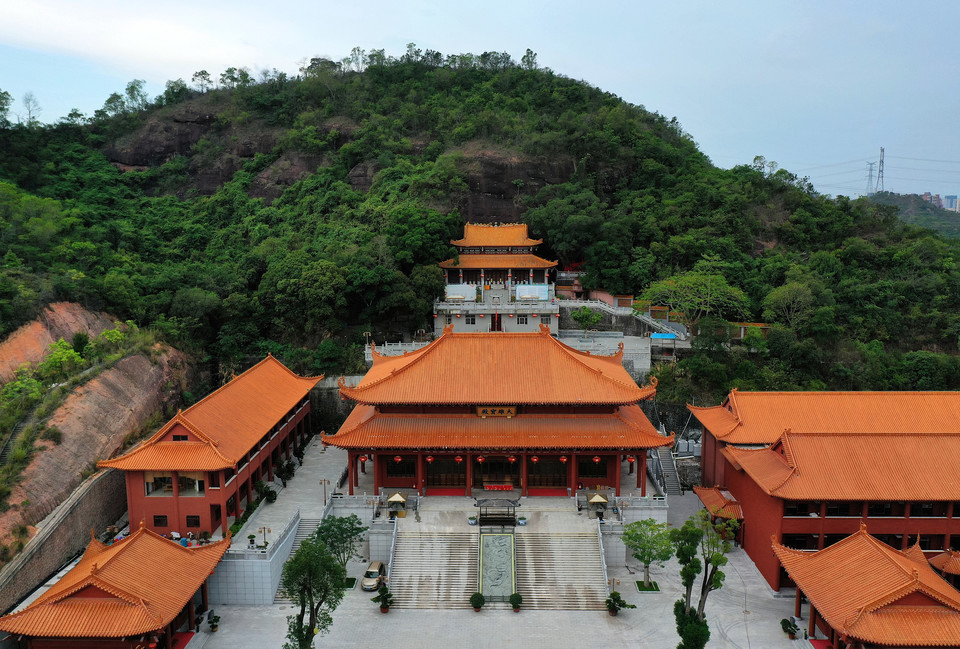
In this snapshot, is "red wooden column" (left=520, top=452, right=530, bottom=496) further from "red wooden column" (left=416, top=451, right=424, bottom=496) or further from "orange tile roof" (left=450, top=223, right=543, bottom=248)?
"orange tile roof" (left=450, top=223, right=543, bottom=248)

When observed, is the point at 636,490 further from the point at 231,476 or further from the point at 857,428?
the point at 231,476

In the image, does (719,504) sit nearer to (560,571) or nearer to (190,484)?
(560,571)

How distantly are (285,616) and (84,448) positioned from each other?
36.3ft


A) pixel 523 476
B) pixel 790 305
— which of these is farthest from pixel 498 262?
pixel 523 476

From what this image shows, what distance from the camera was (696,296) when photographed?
38.0 metres

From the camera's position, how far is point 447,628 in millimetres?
19531

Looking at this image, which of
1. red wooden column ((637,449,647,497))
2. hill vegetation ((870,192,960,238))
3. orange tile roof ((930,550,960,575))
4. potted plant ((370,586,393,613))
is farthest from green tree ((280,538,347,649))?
hill vegetation ((870,192,960,238))

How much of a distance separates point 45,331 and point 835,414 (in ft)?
115

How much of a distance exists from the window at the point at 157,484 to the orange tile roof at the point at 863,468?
20.9 m

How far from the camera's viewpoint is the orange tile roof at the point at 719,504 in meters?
24.8

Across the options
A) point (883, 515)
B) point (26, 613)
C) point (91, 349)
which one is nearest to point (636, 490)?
point (883, 515)

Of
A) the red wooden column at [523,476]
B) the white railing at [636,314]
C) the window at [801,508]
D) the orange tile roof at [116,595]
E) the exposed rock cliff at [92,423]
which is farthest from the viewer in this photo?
the white railing at [636,314]

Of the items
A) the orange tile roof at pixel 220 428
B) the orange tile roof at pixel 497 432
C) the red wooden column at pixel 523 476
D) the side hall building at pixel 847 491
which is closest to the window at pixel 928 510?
the side hall building at pixel 847 491

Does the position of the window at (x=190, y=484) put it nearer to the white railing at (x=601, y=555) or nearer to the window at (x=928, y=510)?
the white railing at (x=601, y=555)
